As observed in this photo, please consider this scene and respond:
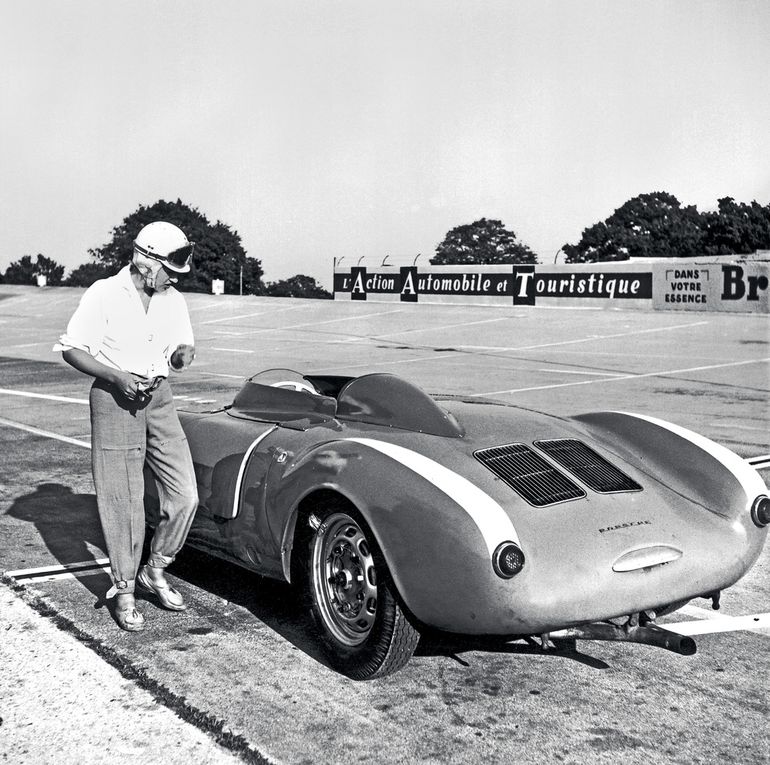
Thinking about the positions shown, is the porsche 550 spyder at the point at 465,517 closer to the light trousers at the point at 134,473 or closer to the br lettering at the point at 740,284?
the light trousers at the point at 134,473

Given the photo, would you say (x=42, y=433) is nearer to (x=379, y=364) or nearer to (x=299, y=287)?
(x=379, y=364)

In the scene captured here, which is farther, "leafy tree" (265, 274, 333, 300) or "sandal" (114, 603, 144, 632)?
"leafy tree" (265, 274, 333, 300)

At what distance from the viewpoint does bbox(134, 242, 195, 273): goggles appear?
4359 millimetres

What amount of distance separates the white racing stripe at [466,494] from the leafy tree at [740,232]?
71.2 metres

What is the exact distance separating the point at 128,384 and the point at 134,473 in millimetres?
454

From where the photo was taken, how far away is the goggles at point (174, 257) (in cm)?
436

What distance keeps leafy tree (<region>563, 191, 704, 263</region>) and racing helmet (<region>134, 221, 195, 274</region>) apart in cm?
8232

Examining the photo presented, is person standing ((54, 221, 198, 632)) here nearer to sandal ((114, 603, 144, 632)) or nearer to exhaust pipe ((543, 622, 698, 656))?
sandal ((114, 603, 144, 632))

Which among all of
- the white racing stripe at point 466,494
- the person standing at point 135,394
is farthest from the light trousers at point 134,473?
the white racing stripe at point 466,494

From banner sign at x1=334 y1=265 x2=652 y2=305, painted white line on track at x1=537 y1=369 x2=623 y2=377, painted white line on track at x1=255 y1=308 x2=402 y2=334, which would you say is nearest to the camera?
painted white line on track at x1=537 y1=369 x2=623 y2=377

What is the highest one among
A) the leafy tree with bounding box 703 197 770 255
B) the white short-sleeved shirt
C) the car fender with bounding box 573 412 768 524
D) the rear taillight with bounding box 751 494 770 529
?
the leafy tree with bounding box 703 197 770 255

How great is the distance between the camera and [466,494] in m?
3.59

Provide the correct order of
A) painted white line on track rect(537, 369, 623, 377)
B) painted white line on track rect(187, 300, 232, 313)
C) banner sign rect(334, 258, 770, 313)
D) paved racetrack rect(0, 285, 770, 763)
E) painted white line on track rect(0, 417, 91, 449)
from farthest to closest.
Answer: painted white line on track rect(187, 300, 232, 313), banner sign rect(334, 258, 770, 313), painted white line on track rect(537, 369, 623, 377), painted white line on track rect(0, 417, 91, 449), paved racetrack rect(0, 285, 770, 763)

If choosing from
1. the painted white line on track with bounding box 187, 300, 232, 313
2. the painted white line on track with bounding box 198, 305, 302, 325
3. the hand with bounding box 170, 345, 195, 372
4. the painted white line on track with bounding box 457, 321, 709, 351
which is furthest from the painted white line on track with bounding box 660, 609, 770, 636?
the painted white line on track with bounding box 187, 300, 232, 313
